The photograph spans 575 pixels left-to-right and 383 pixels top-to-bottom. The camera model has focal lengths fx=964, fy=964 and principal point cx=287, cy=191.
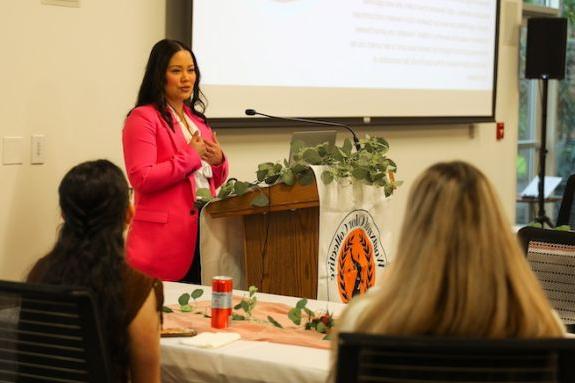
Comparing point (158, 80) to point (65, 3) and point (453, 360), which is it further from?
point (453, 360)

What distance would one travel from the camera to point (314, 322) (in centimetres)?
263

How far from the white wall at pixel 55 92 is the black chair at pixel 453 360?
2.97m

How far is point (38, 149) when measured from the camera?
443 centimetres

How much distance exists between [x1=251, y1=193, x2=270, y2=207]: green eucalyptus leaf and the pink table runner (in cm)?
58

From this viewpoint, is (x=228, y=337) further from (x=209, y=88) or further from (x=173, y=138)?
(x=209, y=88)

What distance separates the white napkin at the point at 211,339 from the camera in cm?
241

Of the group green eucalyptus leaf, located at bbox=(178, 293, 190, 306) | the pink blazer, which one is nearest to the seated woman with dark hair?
green eucalyptus leaf, located at bbox=(178, 293, 190, 306)

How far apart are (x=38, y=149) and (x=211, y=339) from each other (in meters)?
2.27

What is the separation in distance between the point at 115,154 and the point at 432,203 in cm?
324

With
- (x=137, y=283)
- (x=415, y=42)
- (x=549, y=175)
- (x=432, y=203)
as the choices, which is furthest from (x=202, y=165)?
(x=549, y=175)

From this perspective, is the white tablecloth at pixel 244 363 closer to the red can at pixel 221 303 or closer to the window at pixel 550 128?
the red can at pixel 221 303

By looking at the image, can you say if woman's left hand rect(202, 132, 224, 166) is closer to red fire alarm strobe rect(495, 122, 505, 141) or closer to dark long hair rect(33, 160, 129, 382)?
dark long hair rect(33, 160, 129, 382)

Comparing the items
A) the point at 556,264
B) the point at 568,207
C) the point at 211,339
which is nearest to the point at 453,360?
the point at 211,339

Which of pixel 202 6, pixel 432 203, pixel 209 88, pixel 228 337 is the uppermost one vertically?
pixel 202 6
